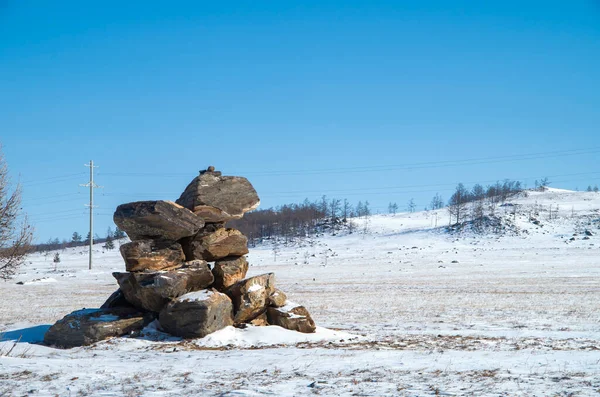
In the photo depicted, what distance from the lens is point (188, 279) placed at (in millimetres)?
19953

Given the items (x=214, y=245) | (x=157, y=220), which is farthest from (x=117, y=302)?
(x=214, y=245)

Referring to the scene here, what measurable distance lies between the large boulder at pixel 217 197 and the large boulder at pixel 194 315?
347cm

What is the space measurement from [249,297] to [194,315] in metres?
2.36

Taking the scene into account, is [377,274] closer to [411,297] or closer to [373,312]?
[411,297]

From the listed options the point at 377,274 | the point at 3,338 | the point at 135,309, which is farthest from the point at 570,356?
the point at 377,274

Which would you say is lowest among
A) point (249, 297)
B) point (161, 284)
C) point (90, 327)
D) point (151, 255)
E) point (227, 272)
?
point (90, 327)

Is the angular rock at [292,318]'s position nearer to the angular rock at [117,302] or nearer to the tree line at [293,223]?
the angular rock at [117,302]

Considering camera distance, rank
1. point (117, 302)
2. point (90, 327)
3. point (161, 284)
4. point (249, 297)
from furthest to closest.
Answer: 1. point (117, 302)
2. point (249, 297)
3. point (161, 284)
4. point (90, 327)

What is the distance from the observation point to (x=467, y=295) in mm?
33719

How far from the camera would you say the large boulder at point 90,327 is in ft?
60.2

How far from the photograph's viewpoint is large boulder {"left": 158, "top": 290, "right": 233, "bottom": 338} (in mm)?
18562

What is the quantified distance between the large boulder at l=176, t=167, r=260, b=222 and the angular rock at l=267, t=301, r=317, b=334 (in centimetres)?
415

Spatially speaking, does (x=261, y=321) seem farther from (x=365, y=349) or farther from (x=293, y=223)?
(x=293, y=223)

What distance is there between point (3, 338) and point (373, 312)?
16268 millimetres
